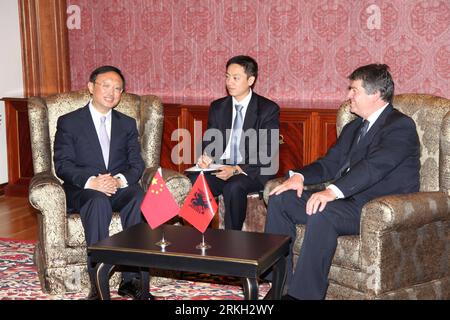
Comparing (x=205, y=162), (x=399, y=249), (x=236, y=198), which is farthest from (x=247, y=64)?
(x=399, y=249)

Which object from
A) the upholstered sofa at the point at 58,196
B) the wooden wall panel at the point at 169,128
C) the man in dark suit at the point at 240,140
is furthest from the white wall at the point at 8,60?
the man in dark suit at the point at 240,140

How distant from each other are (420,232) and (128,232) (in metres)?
1.41

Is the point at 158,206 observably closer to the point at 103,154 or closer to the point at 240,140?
the point at 103,154

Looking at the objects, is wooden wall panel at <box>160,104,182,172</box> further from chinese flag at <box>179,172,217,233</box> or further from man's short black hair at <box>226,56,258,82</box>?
chinese flag at <box>179,172,217,233</box>

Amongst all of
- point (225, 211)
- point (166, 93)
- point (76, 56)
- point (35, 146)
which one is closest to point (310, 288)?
point (225, 211)

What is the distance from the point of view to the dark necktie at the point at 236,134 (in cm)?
453

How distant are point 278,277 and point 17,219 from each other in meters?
2.97

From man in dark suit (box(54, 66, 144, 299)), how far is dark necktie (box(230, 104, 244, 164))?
65 cm

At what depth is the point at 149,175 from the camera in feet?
13.7

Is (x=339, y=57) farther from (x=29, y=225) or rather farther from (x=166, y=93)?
(x=29, y=225)

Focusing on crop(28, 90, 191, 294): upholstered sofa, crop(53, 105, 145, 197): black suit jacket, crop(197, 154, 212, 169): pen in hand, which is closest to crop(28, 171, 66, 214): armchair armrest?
crop(28, 90, 191, 294): upholstered sofa

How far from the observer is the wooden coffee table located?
2.85m

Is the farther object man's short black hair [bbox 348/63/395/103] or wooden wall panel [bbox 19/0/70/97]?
wooden wall panel [bbox 19/0/70/97]

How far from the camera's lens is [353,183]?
345 cm
